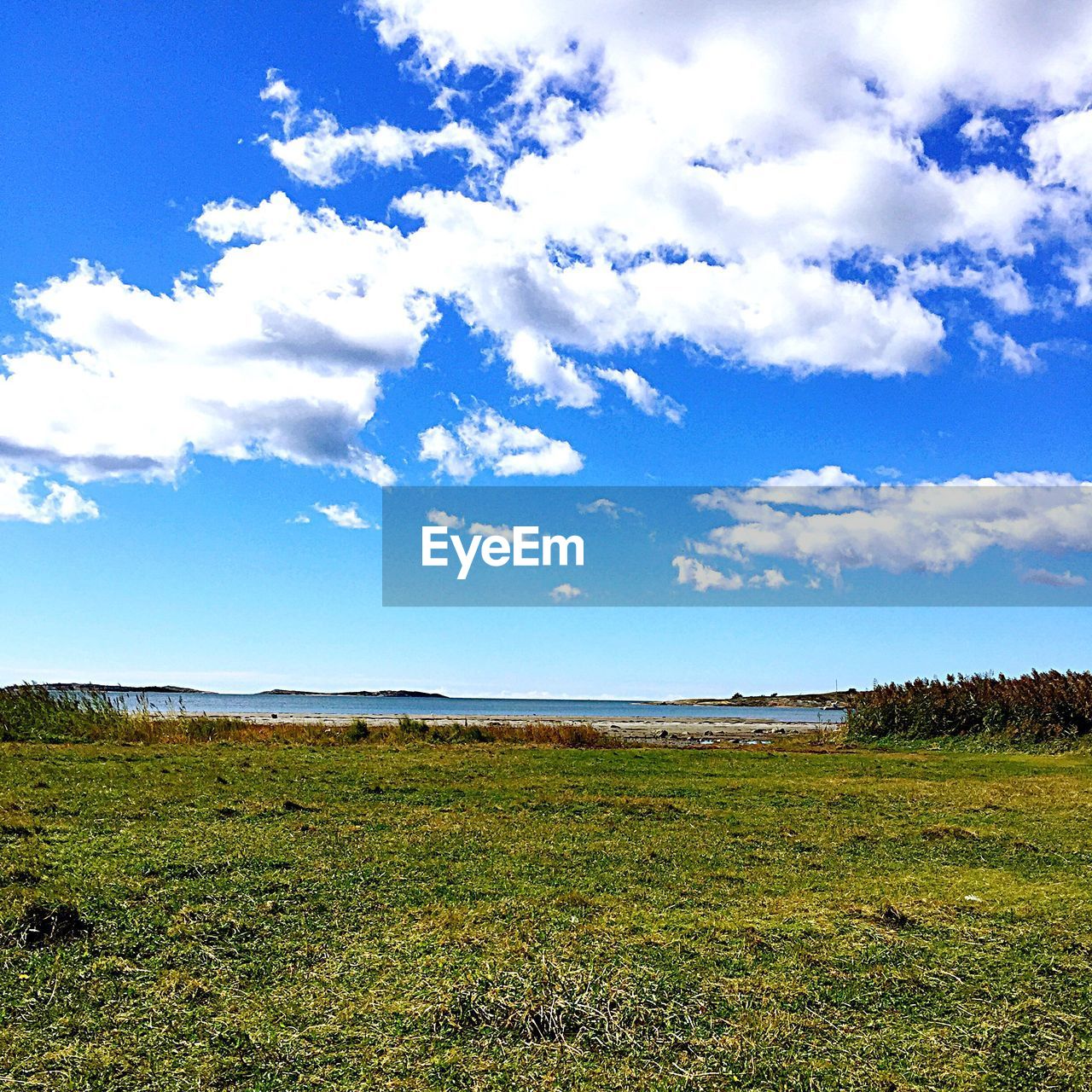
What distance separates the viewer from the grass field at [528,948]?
3.63 metres

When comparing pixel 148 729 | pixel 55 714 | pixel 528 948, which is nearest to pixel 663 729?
pixel 148 729

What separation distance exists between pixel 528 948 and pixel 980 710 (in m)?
28.3

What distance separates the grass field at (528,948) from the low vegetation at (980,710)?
1990cm

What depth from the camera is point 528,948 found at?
4.69 m

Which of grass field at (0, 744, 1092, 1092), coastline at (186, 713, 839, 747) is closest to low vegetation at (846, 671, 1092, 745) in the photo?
coastline at (186, 713, 839, 747)

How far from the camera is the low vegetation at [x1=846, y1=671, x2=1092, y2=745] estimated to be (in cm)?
2636

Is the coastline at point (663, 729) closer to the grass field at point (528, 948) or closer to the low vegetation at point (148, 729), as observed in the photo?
the low vegetation at point (148, 729)

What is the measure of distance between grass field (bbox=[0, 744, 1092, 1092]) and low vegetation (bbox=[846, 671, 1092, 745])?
19905mm

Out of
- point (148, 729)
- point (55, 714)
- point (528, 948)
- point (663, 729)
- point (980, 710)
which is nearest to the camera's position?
point (528, 948)

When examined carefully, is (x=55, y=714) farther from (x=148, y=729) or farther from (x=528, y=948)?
(x=528, y=948)

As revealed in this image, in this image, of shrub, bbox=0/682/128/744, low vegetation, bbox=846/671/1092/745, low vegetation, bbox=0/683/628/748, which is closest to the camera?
shrub, bbox=0/682/128/744

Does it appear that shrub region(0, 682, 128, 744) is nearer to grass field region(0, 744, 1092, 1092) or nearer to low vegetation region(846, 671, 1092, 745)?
grass field region(0, 744, 1092, 1092)

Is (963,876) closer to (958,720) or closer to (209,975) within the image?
(209,975)

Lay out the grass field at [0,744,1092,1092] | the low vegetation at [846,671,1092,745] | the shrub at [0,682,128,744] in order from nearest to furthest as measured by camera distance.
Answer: the grass field at [0,744,1092,1092] < the shrub at [0,682,128,744] < the low vegetation at [846,671,1092,745]
